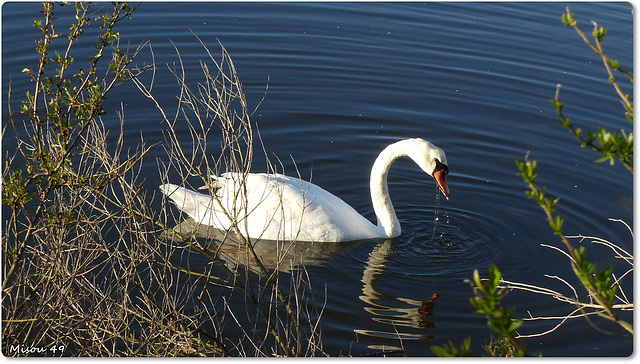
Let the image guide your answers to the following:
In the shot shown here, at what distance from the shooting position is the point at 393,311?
6816 millimetres

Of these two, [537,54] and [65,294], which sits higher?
[537,54]

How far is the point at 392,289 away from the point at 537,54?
24.2 feet

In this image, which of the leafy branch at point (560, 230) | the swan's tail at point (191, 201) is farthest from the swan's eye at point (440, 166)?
the leafy branch at point (560, 230)

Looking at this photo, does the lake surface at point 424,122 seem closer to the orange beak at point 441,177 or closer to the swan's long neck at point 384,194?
the swan's long neck at point 384,194

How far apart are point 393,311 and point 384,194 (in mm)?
1715

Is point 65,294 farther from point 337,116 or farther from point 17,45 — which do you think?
point 17,45

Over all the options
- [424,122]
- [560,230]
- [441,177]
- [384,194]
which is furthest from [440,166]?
[560,230]

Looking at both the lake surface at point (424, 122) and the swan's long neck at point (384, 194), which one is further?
the swan's long neck at point (384, 194)

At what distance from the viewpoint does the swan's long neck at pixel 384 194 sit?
26.6ft

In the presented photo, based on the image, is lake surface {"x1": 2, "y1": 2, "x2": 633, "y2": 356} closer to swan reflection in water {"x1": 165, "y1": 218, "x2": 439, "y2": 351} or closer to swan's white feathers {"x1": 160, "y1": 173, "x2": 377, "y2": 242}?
swan reflection in water {"x1": 165, "y1": 218, "x2": 439, "y2": 351}

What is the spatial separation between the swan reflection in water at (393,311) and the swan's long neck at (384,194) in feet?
2.56

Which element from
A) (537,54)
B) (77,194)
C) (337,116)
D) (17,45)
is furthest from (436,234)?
(17,45)

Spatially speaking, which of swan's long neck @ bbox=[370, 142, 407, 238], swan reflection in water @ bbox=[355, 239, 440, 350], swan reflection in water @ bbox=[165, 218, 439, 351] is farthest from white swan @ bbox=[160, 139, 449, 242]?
swan reflection in water @ bbox=[355, 239, 440, 350]

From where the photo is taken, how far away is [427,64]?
12.5 m
